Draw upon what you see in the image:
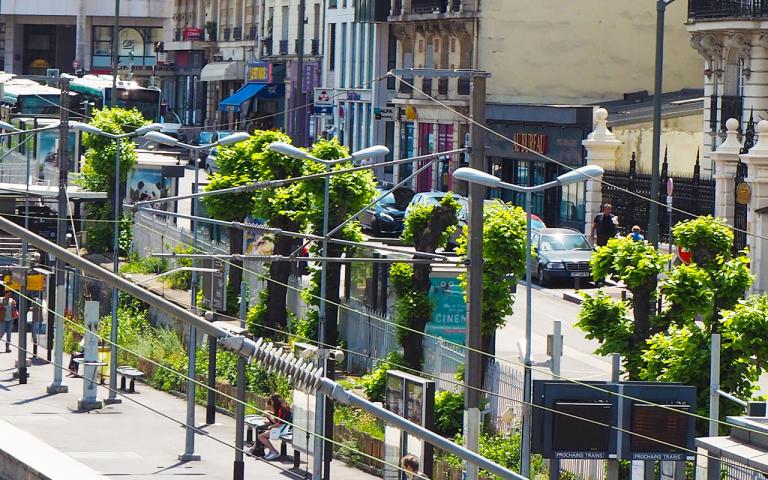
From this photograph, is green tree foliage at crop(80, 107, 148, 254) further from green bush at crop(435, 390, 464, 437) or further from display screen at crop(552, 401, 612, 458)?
display screen at crop(552, 401, 612, 458)

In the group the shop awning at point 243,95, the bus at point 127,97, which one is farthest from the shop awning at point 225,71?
the bus at point 127,97

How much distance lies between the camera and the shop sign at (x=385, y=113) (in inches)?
3105

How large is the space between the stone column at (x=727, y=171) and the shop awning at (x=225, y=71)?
5942 cm

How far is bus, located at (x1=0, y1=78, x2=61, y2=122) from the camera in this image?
74.2m

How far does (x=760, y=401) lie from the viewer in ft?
72.9

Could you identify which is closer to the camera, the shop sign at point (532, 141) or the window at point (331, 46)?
the shop sign at point (532, 141)

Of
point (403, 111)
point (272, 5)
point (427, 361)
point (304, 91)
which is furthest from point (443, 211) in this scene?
point (272, 5)

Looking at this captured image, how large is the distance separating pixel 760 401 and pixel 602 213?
89.7 ft

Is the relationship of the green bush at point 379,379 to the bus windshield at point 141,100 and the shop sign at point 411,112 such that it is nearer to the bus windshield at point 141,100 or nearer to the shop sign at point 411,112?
the shop sign at point 411,112

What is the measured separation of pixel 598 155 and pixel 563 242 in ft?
18.2

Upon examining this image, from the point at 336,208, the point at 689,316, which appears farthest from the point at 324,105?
the point at 689,316

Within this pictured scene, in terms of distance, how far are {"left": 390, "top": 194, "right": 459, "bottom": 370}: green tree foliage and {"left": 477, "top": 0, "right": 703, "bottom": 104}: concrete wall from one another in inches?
1407

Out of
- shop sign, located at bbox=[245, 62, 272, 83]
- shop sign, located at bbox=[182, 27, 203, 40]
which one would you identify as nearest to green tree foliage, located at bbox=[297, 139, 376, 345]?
shop sign, located at bbox=[245, 62, 272, 83]

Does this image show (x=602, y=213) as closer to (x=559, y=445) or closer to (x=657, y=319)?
(x=657, y=319)
